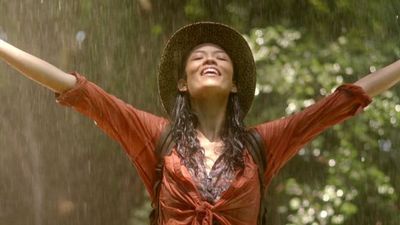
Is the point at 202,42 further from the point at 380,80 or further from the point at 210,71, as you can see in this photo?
the point at 380,80

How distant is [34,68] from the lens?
249 centimetres

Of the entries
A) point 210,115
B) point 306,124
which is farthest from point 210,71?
point 306,124

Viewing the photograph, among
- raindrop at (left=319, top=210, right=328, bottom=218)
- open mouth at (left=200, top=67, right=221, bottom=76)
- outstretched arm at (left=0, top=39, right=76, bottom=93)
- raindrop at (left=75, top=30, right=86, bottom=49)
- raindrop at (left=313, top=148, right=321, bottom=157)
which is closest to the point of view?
outstretched arm at (left=0, top=39, right=76, bottom=93)

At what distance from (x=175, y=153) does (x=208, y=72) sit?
34 centimetres

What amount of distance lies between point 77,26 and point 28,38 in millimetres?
360

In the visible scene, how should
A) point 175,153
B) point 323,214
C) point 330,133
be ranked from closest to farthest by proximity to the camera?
point 175,153 < point 323,214 < point 330,133

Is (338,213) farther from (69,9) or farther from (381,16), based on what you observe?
(69,9)

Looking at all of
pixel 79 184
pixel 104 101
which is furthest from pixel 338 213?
pixel 104 101

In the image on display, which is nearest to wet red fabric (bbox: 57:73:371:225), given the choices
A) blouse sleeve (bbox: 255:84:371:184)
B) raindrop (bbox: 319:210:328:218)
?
blouse sleeve (bbox: 255:84:371:184)

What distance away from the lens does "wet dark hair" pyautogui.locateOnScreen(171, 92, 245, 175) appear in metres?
2.65

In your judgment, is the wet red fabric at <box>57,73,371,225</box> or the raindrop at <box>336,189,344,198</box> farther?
the raindrop at <box>336,189,344,198</box>

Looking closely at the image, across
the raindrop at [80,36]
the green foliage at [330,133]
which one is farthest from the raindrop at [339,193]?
the raindrop at [80,36]

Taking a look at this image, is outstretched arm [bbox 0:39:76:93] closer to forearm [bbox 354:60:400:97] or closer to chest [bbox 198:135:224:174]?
chest [bbox 198:135:224:174]

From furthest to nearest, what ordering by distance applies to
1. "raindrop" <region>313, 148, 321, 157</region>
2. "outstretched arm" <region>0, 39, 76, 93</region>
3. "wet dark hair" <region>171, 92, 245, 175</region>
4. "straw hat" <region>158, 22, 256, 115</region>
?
1. "raindrop" <region>313, 148, 321, 157</region>
2. "straw hat" <region>158, 22, 256, 115</region>
3. "wet dark hair" <region>171, 92, 245, 175</region>
4. "outstretched arm" <region>0, 39, 76, 93</region>
